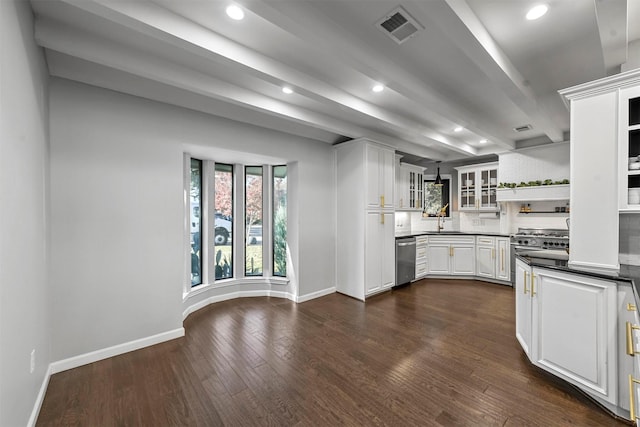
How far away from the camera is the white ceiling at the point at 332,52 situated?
1795 millimetres

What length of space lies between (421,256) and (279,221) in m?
3.06

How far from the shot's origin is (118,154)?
2734mm

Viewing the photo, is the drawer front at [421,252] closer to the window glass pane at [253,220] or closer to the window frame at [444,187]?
the window frame at [444,187]

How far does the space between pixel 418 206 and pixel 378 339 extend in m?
3.85

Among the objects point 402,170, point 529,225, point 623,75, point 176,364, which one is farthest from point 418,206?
point 176,364

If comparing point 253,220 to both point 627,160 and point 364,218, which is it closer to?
point 364,218

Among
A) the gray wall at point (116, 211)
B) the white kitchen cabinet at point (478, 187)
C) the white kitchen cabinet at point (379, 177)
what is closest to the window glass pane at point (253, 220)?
the gray wall at point (116, 211)

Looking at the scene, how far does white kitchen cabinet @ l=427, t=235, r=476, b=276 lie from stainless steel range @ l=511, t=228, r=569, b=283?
0.72m

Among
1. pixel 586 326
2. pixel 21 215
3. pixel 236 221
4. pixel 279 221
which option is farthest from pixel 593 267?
pixel 236 221

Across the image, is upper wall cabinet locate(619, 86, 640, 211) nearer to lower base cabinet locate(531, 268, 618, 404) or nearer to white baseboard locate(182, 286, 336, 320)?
lower base cabinet locate(531, 268, 618, 404)

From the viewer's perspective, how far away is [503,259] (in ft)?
17.1

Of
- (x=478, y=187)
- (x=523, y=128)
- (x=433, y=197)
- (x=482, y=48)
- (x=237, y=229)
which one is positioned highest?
(x=523, y=128)

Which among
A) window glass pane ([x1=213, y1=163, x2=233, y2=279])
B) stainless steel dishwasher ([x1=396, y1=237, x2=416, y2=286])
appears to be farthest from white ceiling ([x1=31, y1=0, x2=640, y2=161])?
stainless steel dishwasher ([x1=396, y1=237, x2=416, y2=286])

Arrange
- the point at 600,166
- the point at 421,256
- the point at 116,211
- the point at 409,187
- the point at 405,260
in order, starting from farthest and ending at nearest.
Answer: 1. the point at 409,187
2. the point at 421,256
3. the point at 405,260
4. the point at 116,211
5. the point at 600,166
